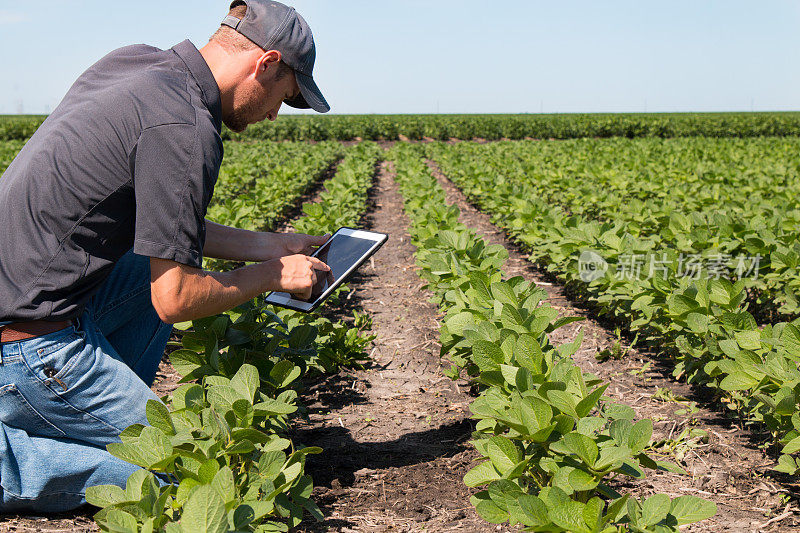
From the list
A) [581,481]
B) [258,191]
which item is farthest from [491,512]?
[258,191]

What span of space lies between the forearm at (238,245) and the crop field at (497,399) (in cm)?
27

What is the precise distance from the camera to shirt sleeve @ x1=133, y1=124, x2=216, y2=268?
1950 mm

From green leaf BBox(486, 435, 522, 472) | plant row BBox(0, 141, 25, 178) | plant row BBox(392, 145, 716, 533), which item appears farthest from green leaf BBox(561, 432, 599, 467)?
plant row BBox(0, 141, 25, 178)

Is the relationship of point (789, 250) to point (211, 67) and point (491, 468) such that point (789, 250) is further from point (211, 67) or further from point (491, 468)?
point (211, 67)

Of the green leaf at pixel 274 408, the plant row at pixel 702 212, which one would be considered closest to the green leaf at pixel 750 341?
the plant row at pixel 702 212

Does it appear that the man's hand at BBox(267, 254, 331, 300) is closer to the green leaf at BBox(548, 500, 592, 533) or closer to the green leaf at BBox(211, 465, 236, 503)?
the green leaf at BBox(211, 465, 236, 503)

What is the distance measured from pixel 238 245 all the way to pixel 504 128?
3538 centimetres

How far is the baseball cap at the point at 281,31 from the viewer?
2160 millimetres

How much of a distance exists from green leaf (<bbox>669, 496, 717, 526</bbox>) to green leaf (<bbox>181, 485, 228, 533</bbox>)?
49.1 inches

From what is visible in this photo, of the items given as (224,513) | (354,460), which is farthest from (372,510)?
(224,513)

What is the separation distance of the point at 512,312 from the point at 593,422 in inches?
30.2

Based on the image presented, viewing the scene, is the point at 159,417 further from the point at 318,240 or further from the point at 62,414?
the point at 318,240

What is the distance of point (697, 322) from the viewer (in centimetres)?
329

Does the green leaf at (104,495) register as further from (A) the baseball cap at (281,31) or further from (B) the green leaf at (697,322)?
(B) the green leaf at (697,322)
